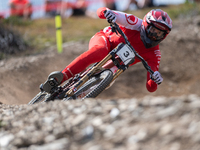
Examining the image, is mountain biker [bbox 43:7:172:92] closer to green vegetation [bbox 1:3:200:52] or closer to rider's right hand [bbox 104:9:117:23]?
rider's right hand [bbox 104:9:117:23]

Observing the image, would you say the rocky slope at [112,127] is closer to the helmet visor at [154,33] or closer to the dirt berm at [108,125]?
the dirt berm at [108,125]

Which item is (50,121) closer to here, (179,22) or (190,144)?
(190,144)

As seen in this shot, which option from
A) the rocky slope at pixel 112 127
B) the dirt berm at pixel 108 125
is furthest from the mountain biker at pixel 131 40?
the rocky slope at pixel 112 127

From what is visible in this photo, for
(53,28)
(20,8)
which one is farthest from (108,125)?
(20,8)

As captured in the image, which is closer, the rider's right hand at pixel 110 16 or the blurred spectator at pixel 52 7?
the rider's right hand at pixel 110 16

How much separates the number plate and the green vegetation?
16.2ft

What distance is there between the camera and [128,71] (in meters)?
8.25

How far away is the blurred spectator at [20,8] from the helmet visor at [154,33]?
988 centimetres

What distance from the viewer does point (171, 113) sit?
233cm

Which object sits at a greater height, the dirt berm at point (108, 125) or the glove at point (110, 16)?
the glove at point (110, 16)

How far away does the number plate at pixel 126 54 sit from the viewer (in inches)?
166

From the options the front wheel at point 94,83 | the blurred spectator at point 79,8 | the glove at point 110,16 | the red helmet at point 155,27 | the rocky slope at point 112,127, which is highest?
the blurred spectator at point 79,8

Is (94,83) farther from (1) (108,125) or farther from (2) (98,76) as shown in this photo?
(1) (108,125)

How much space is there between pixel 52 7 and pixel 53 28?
8.24ft
